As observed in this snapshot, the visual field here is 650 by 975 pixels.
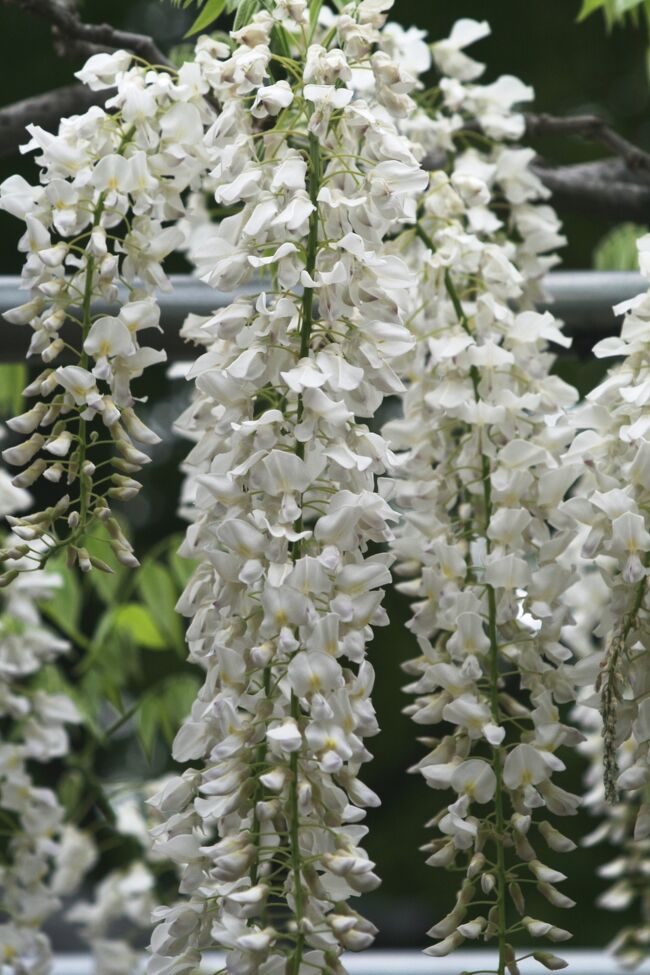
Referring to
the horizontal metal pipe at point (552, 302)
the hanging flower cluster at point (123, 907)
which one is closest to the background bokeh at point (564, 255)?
the hanging flower cluster at point (123, 907)

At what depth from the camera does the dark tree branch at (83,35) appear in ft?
3.64

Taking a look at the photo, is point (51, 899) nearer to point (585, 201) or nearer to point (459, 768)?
point (459, 768)

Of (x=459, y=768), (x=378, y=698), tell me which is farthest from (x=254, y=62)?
(x=378, y=698)

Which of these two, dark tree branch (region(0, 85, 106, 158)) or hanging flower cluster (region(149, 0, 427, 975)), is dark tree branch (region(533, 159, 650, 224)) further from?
hanging flower cluster (region(149, 0, 427, 975))

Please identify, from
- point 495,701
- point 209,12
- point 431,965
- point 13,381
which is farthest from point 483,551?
point 431,965

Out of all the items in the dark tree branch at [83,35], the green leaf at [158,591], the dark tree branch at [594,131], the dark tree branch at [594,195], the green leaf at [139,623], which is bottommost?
the green leaf at [139,623]

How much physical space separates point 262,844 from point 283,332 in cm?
32

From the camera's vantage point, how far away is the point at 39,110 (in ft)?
4.07

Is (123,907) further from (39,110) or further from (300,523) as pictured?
(300,523)

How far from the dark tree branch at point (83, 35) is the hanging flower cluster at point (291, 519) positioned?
30 centimetres

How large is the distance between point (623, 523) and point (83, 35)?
0.66 m

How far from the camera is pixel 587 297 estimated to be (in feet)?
4.04

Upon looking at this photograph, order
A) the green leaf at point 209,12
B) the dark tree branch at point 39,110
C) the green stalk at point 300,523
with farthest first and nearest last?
the dark tree branch at point 39,110
the green leaf at point 209,12
the green stalk at point 300,523

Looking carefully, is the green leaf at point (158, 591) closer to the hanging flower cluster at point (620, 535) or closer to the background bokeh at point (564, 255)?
the hanging flower cluster at point (620, 535)
